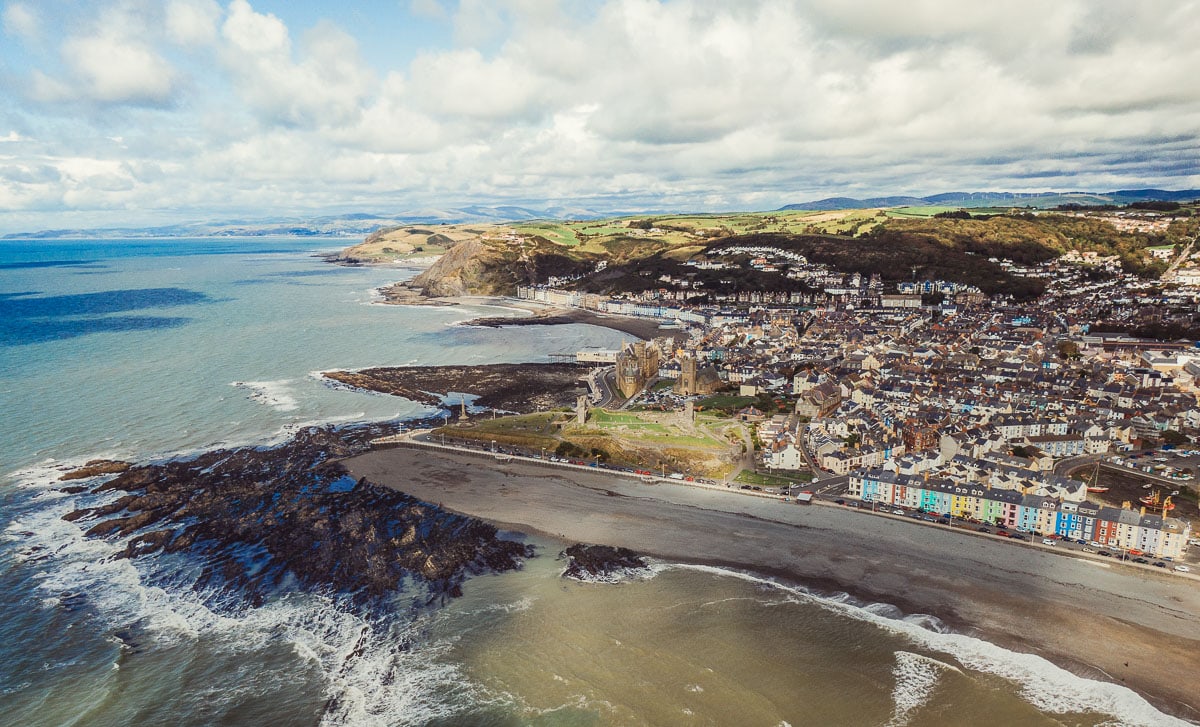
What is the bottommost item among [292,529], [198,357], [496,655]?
[496,655]

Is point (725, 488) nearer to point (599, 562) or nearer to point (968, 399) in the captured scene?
point (599, 562)

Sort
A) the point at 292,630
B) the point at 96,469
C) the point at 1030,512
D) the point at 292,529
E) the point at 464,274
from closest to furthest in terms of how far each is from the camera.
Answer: the point at 292,630
the point at 1030,512
the point at 292,529
the point at 96,469
the point at 464,274

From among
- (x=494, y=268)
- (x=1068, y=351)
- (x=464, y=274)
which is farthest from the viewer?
(x=494, y=268)

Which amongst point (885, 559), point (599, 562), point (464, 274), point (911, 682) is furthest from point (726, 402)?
point (464, 274)

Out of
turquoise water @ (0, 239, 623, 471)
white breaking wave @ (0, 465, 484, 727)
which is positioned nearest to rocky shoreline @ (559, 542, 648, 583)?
white breaking wave @ (0, 465, 484, 727)

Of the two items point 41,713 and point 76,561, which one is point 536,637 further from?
point 76,561

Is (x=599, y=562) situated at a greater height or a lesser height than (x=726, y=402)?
lesser

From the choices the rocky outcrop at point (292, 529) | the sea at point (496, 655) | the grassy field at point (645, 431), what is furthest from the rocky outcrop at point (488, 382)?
the sea at point (496, 655)

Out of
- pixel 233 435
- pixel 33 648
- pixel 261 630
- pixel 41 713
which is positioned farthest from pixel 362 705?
pixel 233 435
